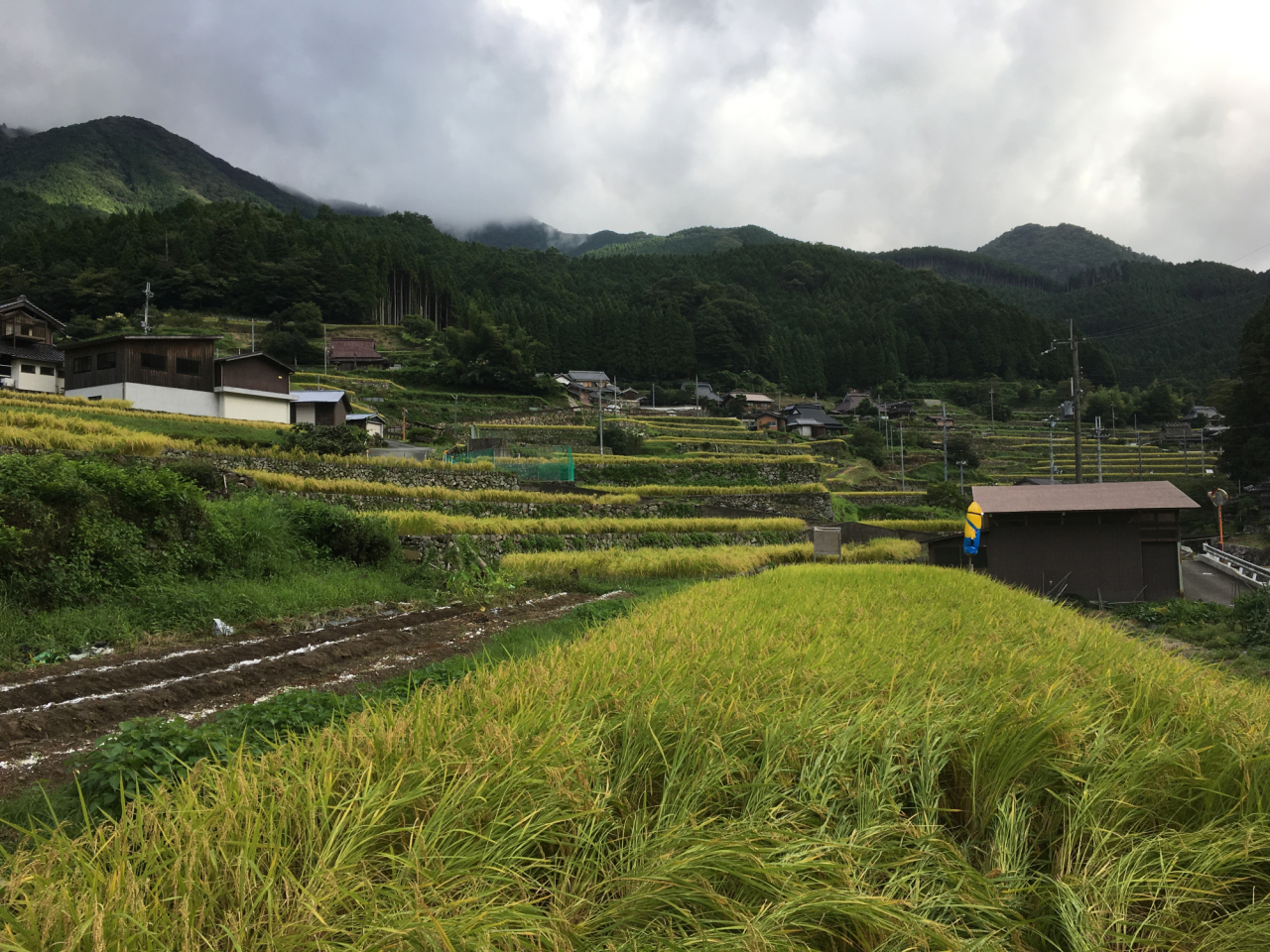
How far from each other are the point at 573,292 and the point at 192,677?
103 metres

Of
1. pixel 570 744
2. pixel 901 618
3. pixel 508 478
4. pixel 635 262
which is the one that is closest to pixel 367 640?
pixel 901 618

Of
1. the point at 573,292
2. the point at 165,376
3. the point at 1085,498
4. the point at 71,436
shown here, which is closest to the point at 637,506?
the point at 1085,498

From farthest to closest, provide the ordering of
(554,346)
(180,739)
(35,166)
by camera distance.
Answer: (35,166) → (554,346) → (180,739)

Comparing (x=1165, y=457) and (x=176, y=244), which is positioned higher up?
(x=176, y=244)

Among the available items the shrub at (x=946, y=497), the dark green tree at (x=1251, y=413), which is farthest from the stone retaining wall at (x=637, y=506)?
the dark green tree at (x=1251, y=413)

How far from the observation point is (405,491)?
20.3 m

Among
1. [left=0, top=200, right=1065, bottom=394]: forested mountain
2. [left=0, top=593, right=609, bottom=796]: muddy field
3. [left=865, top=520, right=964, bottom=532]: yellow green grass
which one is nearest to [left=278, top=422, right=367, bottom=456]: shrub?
[left=0, top=593, right=609, bottom=796]: muddy field

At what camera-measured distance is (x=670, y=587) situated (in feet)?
46.7

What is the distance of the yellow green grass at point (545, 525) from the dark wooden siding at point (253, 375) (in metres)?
18.0

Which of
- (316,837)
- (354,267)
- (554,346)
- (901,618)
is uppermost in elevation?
(354,267)

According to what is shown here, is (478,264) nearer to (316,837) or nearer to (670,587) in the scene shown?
(670,587)

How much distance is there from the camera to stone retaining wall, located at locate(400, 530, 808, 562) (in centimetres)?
1599

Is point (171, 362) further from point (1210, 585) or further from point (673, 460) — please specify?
point (1210, 585)

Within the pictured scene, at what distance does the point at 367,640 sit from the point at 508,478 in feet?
60.1
